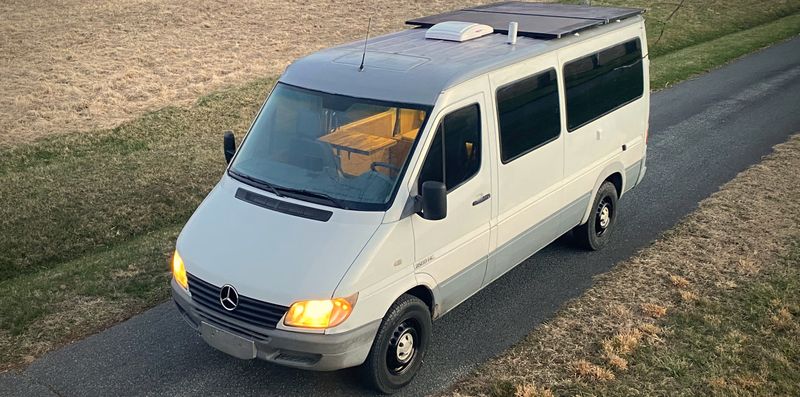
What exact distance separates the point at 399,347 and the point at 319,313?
3.22 feet

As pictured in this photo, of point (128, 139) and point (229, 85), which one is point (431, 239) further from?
point (229, 85)

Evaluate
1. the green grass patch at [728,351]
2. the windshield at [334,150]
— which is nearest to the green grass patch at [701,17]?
the green grass patch at [728,351]

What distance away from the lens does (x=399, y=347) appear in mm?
6512

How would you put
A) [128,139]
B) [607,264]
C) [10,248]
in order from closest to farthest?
[607,264] → [10,248] → [128,139]

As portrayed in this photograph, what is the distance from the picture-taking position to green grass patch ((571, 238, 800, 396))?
6566mm

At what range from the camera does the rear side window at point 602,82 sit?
820 cm

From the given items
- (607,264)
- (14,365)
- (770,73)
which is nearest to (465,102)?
(607,264)

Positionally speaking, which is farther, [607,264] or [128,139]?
[128,139]

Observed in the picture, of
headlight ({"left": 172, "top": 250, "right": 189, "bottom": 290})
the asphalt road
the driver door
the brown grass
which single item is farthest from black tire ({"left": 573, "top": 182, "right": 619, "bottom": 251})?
headlight ({"left": 172, "top": 250, "right": 189, "bottom": 290})

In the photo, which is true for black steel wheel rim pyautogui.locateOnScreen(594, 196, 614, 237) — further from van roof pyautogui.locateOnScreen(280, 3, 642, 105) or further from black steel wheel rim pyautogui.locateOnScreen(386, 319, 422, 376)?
black steel wheel rim pyautogui.locateOnScreen(386, 319, 422, 376)

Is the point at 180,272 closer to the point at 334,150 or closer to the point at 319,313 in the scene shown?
the point at 319,313

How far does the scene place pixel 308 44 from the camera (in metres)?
23.1

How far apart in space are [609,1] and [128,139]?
2170 centimetres

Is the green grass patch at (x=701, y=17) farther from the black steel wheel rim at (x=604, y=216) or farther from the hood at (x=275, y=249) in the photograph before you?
the hood at (x=275, y=249)
